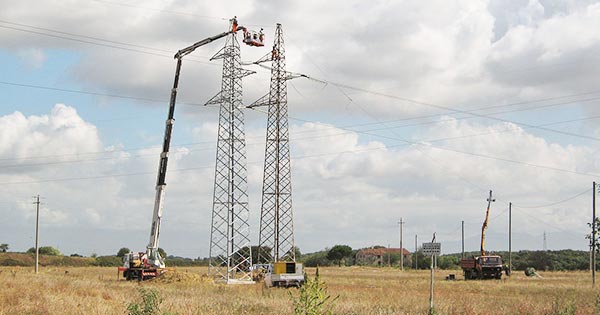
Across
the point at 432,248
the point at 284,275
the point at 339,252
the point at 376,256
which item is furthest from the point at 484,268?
the point at 376,256

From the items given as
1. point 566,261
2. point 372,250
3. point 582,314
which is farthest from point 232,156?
point 372,250

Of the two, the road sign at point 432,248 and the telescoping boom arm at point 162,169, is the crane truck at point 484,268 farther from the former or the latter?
the road sign at point 432,248

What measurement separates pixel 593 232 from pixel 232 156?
32.9 meters

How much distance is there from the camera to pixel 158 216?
55.1 meters

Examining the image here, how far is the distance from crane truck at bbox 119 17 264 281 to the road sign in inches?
1182

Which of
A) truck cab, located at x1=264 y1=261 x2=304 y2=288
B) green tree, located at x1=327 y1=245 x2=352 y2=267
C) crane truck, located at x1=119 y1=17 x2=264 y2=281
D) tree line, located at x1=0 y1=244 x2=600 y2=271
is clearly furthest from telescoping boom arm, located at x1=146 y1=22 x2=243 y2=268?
green tree, located at x1=327 y1=245 x2=352 y2=267

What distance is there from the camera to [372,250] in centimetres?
19725

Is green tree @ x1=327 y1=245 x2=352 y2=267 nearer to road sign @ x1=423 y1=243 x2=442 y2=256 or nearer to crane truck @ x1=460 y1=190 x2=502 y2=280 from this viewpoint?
crane truck @ x1=460 y1=190 x2=502 y2=280

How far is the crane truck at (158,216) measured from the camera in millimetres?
55000

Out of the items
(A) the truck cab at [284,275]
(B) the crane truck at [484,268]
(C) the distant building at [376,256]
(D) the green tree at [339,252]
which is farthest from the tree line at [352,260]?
(A) the truck cab at [284,275]

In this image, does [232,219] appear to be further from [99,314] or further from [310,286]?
[310,286]

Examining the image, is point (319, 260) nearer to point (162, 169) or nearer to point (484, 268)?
point (484, 268)

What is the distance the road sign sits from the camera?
28.1 meters

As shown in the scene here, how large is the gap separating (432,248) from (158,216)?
101 feet
